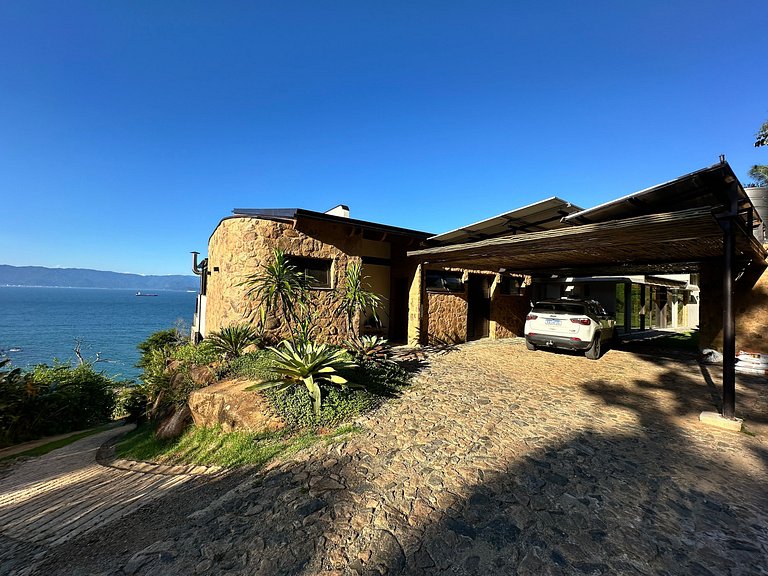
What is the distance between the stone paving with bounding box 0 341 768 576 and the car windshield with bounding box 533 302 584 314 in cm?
405

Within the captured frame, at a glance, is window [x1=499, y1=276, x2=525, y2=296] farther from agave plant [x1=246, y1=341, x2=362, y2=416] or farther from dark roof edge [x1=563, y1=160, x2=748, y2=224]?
agave plant [x1=246, y1=341, x2=362, y2=416]

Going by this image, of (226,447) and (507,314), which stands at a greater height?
(507,314)

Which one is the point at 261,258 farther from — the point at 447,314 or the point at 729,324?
the point at 729,324

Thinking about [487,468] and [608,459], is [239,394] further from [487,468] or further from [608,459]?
[608,459]

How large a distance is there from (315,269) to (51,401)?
892 centimetres

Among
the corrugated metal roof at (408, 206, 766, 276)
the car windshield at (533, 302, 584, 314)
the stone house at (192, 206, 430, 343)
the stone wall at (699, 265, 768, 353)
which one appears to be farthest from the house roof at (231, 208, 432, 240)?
the stone wall at (699, 265, 768, 353)

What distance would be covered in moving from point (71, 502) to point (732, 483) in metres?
7.78

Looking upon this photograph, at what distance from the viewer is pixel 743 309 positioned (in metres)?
8.44

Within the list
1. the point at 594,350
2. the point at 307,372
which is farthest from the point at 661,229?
the point at 307,372

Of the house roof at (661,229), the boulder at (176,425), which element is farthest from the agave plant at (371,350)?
the boulder at (176,425)

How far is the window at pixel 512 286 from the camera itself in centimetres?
1348

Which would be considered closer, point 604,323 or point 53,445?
point 53,445

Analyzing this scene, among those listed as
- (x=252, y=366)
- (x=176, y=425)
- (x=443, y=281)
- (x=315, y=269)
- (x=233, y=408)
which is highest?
(x=315, y=269)

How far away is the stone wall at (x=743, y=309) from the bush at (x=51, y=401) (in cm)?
1891
